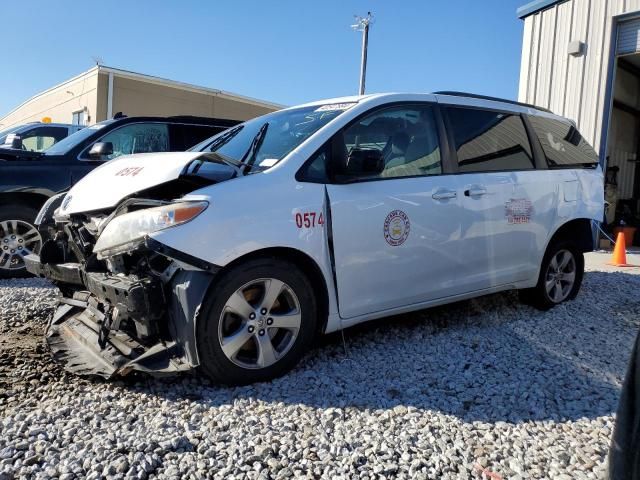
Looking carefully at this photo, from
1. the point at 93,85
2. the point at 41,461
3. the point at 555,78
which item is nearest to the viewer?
the point at 41,461

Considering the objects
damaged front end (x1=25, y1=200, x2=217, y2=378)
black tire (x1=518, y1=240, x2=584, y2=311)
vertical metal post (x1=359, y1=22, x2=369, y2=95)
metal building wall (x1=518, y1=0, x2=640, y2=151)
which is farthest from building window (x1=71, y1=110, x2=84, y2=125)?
black tire (x1=518, y1=240, x2=584, y2=311)

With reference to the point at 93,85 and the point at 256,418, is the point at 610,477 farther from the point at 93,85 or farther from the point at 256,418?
the point at 93,85

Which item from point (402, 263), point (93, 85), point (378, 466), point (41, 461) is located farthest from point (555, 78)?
point (93, 85)

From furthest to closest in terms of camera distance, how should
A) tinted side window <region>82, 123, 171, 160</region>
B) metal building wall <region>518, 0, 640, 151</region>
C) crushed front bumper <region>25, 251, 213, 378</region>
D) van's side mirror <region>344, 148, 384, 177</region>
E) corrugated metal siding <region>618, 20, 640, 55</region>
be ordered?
metal building wall <region>518, 0, 640, 151</region> < corrugated metal siding <region>618, 20, 640, 55</region> < tinted side window <region>82, 123, 171, 160</region> < van's side mirror <region>344, 148, 384, 177</region> < crushed front bumper <region>25, 251, 213, 378</region>

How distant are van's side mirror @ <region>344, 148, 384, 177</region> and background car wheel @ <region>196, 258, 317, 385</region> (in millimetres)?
752

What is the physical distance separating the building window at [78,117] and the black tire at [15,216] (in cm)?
1662

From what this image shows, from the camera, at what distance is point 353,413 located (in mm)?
2959

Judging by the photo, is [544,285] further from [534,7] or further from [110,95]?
[110,95]

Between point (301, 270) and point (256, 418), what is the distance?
95 cm

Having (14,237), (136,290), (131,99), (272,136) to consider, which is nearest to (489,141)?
(272,136)

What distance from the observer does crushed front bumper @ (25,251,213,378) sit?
9.86 ft

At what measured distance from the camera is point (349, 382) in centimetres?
337

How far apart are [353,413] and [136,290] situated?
133 cm

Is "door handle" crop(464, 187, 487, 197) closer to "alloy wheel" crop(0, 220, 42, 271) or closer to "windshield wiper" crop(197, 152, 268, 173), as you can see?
"windshield wiper" crop(197, 152, 268, 173)
